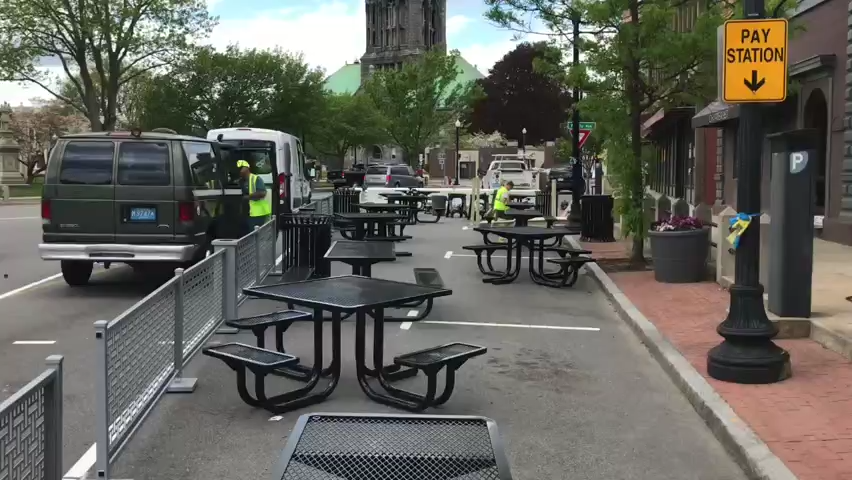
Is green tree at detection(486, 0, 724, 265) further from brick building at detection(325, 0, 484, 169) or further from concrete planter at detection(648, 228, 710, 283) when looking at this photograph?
brick building at detection(325, 0, 484, 169)

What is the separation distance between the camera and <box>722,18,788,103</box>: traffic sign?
709 cm

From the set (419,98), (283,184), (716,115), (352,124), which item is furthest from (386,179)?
(352,124)

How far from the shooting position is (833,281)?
38.5ft

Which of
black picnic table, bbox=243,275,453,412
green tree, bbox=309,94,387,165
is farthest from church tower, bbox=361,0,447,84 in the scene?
black picnic table, bbox=243,275,453,412

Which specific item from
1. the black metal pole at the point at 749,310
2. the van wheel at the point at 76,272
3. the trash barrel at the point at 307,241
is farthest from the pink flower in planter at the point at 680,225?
the van wheel at the point at 76,272

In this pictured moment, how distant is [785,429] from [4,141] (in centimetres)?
4762

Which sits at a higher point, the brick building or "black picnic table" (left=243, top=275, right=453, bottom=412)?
the brick building

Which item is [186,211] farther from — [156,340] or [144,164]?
[156,340]

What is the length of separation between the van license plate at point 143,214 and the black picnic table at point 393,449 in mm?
8427

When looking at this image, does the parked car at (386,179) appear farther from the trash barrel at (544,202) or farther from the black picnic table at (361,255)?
the black picnic table at (361,255)

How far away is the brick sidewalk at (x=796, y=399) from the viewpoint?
532cm

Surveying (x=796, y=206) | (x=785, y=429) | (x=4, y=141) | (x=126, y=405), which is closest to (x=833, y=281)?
(x=796, y=206)

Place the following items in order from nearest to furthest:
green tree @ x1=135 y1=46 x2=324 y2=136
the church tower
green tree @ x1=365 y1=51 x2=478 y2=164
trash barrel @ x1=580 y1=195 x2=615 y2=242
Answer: trash barrel @ x1=580 y1=195 x2=615 y2=242
green tree @ x1=135 y1=46 x2=324 y2=136
green tree @ x1=365 y1=51 x2=478 y2=164
the church tower

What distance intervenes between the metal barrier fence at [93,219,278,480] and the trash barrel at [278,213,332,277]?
2375 mm
